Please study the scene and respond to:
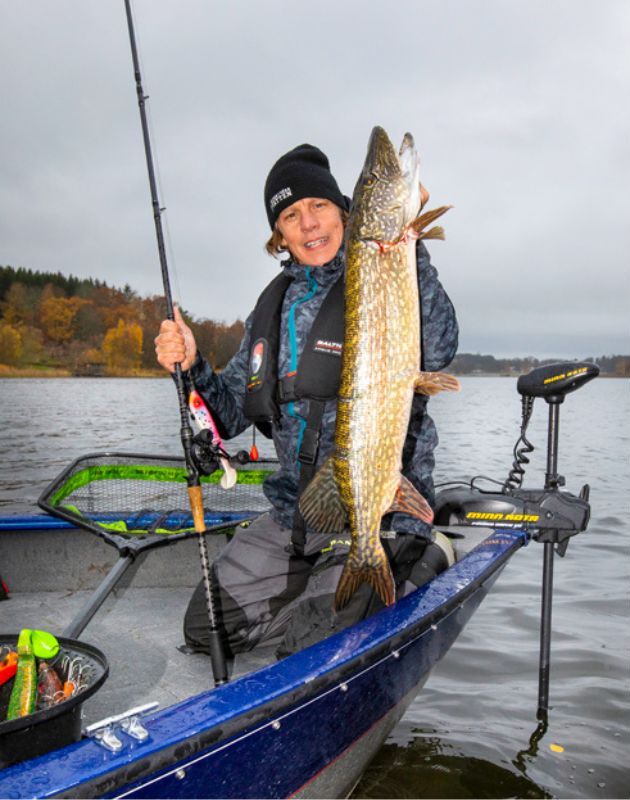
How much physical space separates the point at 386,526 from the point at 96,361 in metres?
69.2

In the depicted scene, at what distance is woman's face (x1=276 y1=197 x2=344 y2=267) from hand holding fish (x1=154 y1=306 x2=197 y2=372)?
79 cm

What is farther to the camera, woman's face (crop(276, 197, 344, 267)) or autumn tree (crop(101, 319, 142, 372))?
autumn tree (crop(101, 319, 142, 372))

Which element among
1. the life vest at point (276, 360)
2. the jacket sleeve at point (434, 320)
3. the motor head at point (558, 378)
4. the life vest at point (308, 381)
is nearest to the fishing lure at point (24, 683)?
the life vest at point (308, 381)

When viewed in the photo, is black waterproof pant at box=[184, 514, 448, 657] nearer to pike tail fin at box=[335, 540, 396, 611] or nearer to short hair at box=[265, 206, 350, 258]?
pike tail fin at box=[335, 540, 396, 611]

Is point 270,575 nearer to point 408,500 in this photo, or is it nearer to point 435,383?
point 408,500

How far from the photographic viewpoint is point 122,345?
65812mm

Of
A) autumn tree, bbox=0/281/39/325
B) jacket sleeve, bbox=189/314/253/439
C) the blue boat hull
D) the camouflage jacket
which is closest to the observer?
the blue boat hull

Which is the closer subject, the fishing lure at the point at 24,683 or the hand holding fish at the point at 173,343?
the fishing lure at the point at 24,683

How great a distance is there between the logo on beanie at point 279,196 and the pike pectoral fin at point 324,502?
1637 millimetres

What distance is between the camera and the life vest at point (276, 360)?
3.40 meters

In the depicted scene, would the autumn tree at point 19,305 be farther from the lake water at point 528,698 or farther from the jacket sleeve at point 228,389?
the jacket sleeve at point 228,389

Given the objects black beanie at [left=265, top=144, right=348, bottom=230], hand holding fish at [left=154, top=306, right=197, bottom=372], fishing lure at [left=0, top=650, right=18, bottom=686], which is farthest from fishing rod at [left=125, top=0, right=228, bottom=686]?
fishing lure at [left=0, top=650, right=18, bottom=686]

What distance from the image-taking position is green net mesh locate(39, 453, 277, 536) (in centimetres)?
475

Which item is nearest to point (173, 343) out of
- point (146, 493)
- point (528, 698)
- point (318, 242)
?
point (318, 242)
